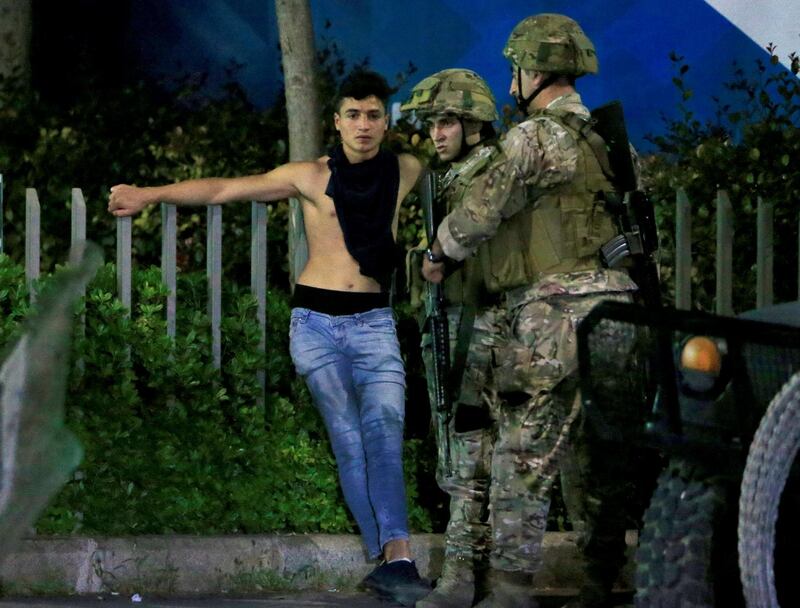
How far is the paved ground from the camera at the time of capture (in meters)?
5.46

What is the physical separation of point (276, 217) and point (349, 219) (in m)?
2.24

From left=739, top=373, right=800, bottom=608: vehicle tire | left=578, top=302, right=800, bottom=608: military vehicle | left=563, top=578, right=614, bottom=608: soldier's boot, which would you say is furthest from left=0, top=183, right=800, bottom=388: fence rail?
left=739, top=373, right=800, bottom=608: vehicle tire

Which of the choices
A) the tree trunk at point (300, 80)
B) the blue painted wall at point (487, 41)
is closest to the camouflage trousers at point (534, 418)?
the tree trunk at point (300, 80)

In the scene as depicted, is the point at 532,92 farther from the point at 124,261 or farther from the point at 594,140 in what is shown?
the point at 124,261

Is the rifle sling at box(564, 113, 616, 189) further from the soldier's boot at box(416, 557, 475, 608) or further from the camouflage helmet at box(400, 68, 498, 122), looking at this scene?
the soldier's boot at box(416, 557, 475, 608)

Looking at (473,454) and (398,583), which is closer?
(473,454)

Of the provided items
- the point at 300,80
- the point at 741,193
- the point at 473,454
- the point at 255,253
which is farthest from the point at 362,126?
the point at 300,80

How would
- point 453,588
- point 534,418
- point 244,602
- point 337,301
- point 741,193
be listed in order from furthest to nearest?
point 741,193, point 337,301, point 244,602, point 453,588, point 534,418

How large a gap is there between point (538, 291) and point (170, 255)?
1.71 metres

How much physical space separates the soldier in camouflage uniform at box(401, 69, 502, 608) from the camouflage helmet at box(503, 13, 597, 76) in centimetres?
32

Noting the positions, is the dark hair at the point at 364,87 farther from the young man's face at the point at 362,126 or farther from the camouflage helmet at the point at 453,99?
Answer: the camouflage helmet at the point at 453,99

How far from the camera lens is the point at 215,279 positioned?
21.2ft

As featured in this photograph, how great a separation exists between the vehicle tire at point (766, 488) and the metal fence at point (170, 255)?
10.1ft

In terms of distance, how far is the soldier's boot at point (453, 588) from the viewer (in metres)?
5.50
